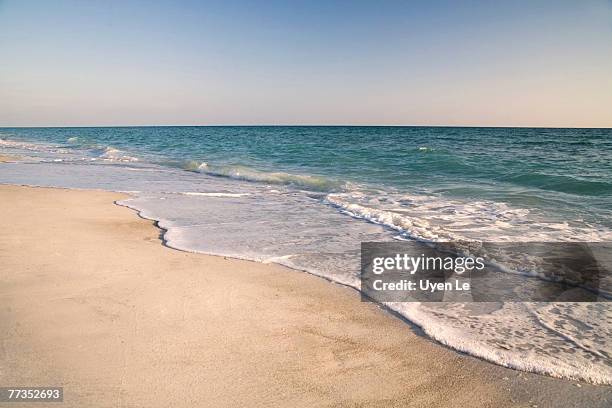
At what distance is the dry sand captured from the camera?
7.94 feet

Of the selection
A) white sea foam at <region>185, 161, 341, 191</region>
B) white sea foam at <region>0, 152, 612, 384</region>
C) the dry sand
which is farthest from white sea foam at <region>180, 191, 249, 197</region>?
the dry sand

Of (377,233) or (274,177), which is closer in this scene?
(377,233)

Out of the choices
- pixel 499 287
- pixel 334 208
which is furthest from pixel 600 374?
pixel 334 208

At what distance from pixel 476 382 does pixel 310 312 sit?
57.3 inches

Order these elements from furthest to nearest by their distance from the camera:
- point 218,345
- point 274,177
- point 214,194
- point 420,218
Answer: point 274,177 < point 214,194 < point 420,218 < point 218,345

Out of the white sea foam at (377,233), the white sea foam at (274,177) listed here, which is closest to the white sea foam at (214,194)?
the white sea foam at (377,233)

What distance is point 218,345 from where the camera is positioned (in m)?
2.91

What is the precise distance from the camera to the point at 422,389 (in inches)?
98.3

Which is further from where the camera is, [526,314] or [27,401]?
[526,314]

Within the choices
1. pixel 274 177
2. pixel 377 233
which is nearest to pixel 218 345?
pixel 377 233

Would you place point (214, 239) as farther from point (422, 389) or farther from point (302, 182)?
point (302, 182)

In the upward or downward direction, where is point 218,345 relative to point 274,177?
downward

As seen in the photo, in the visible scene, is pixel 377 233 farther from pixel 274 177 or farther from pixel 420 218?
pixel 274 177

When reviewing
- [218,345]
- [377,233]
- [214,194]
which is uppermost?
[214,194]
